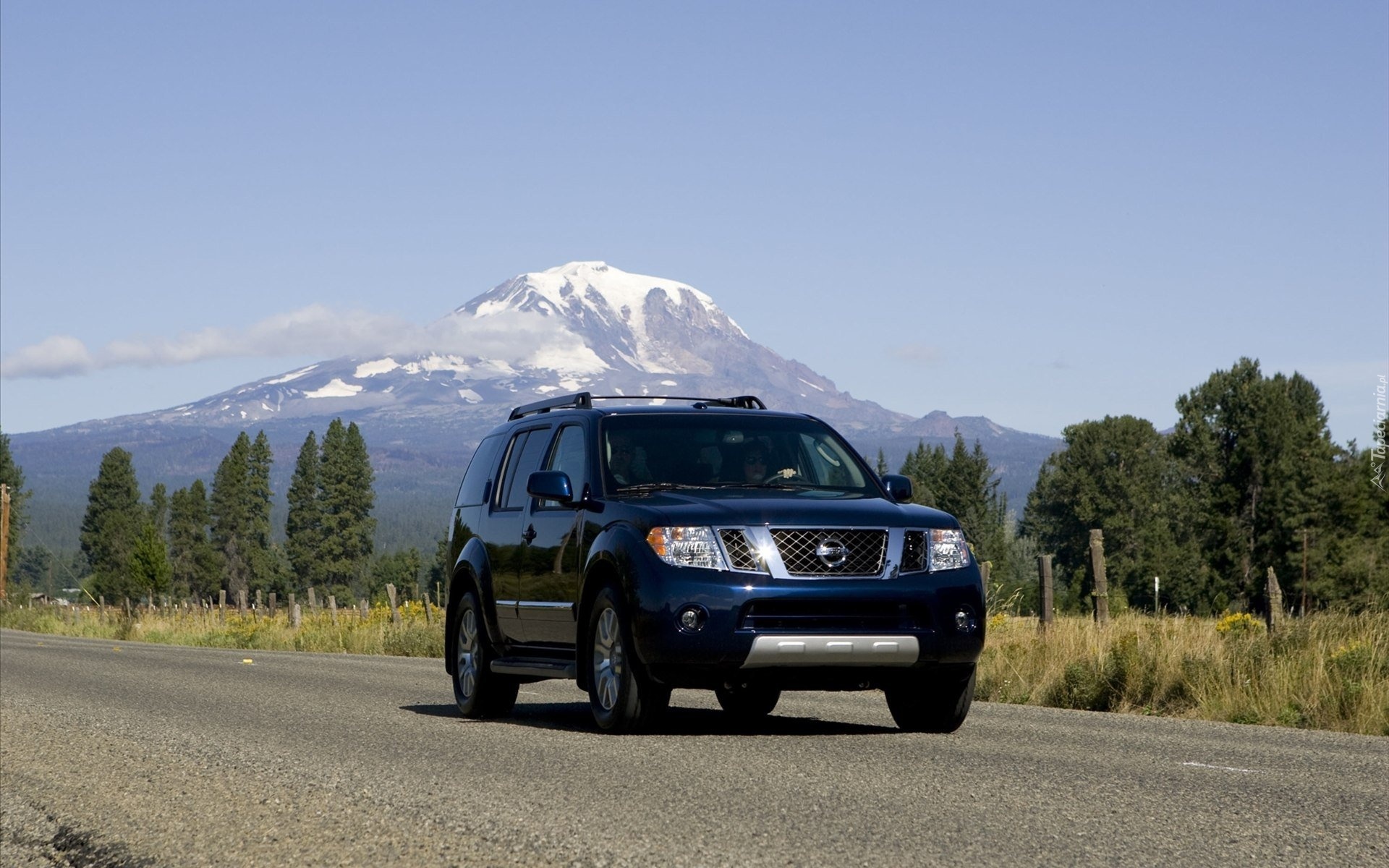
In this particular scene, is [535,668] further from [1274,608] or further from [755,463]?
[1274,608]

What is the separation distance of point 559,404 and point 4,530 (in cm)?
7700

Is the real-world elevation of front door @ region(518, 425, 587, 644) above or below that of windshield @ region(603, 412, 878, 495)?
below

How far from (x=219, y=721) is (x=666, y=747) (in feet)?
13.5

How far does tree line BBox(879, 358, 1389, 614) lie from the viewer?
252 feet

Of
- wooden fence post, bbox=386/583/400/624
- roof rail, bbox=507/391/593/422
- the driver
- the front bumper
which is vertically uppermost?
roof rail, bbox=507/391/593/422

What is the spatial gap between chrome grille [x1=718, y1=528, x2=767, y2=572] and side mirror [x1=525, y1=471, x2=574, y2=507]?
1.29 metres

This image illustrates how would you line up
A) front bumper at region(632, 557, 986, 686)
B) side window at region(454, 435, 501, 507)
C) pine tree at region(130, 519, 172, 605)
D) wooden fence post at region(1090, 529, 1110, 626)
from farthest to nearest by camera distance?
pine tree at region(130, 519, 172, 605) → wooden fence post at region(1090, 529, 1110, 626) → side window at region(454, 435, 501, 507) → front bumper at region(632, 557, 986, 686)

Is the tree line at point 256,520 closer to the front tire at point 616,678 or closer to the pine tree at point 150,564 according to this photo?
the pine tree at point 150,564

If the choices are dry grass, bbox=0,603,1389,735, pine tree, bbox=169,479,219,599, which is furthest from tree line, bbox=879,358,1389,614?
pine tree, bbox=169,479,219,599

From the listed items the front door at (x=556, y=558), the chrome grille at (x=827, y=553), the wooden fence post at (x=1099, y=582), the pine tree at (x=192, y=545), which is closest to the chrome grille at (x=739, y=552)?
the chrome grille at (x=827, y=553)

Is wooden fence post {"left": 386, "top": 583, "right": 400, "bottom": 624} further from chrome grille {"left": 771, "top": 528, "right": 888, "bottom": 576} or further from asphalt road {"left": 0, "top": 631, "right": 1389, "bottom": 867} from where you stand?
chrome grille {"left": 771, "top": 528, "right": 888, "bottom": 576}

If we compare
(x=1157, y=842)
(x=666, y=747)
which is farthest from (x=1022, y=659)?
(x=1157, y=842)

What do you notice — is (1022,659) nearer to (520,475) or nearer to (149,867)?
(520,475)

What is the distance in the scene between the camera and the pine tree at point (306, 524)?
146 metres
